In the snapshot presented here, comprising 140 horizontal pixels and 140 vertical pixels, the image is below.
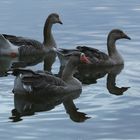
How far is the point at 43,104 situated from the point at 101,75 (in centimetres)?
327

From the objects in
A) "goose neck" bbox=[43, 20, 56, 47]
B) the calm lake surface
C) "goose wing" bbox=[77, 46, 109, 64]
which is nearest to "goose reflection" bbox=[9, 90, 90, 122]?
the calm lake surface

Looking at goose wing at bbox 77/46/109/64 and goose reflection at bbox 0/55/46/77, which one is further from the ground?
goose wing at bbox 77/46/109/64

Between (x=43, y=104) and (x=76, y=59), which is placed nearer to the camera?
(x=43, y=104)

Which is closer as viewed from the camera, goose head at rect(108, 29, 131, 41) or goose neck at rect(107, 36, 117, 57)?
goose neck at rect(107, 36, 117, 57)

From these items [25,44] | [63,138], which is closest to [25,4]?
[25,44]

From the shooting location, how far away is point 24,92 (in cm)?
1684

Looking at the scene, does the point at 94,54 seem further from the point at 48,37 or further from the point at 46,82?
the point at 46,82

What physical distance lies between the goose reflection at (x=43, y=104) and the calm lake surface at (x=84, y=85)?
22 mm

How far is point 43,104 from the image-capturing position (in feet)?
53.8

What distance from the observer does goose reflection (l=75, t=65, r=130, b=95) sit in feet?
57.4

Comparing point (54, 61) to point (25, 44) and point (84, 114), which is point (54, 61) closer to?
point (25, 44)

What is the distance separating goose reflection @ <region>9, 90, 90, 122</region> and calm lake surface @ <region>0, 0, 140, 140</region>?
0.02 metres

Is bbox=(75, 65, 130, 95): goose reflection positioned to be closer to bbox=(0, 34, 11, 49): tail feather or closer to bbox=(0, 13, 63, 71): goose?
bbox=(0, 13, 63, 71): goose

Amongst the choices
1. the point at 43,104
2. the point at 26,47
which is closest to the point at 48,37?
the point at 26,47
